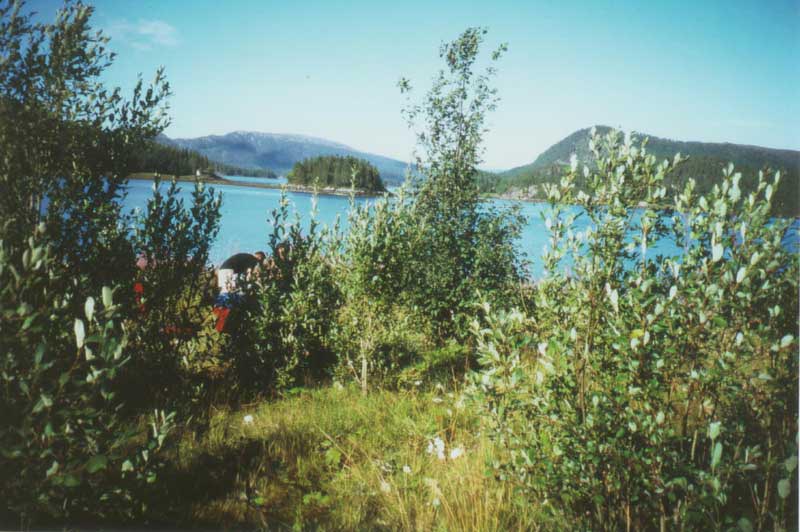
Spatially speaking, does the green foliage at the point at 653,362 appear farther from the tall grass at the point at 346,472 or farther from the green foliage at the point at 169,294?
the green foliage at the point at 169,294

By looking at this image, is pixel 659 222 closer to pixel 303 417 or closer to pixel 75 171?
pixel 303 417

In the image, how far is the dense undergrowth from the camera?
215cm

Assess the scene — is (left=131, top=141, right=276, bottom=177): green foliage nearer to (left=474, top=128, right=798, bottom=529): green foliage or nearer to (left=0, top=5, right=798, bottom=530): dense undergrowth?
(left=0, top=5, right=798, bottom=530): dense undergrowth

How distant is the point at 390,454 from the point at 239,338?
288 centimetres

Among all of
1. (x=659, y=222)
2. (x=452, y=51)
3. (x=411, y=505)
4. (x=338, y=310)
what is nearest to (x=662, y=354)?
(x=659, y=222)

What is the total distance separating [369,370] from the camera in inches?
212

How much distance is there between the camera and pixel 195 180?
4797mm

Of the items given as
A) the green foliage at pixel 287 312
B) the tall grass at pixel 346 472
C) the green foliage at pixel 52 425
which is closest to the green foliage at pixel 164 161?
the green foliage at pixel 287 312

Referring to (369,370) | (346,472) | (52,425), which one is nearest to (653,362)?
(346,472)

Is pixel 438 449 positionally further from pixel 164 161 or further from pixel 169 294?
pixel 164 161

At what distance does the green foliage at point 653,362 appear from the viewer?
84.6 inches

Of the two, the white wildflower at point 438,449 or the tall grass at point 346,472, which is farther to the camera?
the white wildflower at point 438,449

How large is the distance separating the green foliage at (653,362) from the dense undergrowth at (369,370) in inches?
0.7

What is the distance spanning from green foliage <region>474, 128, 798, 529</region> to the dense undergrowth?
0.7 inches
